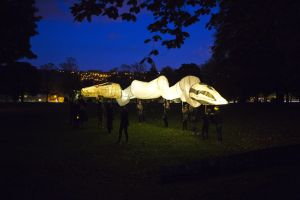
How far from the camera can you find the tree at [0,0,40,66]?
123 ft

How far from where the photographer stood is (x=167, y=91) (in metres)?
30.9

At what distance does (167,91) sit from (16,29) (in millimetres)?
18384

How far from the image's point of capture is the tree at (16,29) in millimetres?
37469

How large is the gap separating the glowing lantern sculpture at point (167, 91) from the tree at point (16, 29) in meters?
8.94

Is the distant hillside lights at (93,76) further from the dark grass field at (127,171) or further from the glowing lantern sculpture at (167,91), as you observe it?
the dark grass field at (127,171)

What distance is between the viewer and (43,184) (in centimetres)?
1118

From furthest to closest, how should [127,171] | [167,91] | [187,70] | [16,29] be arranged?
[187,70]
[16,29]
[167,91]
[127,171]

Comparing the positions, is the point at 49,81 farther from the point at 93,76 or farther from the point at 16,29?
the point at 16,29

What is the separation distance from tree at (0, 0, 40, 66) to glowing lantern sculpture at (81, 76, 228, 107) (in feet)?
29.3

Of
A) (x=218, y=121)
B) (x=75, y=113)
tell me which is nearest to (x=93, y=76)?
(x=75, y=113)

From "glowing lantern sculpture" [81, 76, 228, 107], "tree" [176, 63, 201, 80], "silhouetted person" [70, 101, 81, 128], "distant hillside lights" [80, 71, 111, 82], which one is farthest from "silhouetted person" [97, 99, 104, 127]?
"distant hillside lights" [80, 71, 111, 82]

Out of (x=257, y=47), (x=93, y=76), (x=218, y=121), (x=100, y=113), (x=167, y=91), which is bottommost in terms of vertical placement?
(x=218, y=121)

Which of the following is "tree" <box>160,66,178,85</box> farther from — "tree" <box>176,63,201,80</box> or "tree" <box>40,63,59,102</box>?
"tree" <box>40,63,59,102</box>

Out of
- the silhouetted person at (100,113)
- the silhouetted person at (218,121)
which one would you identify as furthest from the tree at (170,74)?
the silhouetted person at (218,121)
